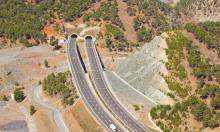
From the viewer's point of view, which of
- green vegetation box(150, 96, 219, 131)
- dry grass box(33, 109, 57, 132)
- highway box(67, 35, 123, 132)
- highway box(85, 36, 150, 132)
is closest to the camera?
green vegetation box(150, 96, 219, 131)

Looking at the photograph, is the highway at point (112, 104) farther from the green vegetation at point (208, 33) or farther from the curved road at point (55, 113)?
the green vegetation at point (208, 33)

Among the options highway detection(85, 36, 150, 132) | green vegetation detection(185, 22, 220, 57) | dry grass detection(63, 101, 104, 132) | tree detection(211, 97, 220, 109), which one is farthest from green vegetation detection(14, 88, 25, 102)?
tree detection(211, 97, 220, 109)

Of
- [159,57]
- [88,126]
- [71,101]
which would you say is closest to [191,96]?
[159,57]

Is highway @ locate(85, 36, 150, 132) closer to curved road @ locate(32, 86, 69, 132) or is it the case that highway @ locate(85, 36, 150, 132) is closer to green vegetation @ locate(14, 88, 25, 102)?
curved road @ locate(32, 86, 69, 132)

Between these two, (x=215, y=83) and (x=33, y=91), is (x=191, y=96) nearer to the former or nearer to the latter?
(x=215, y=83)

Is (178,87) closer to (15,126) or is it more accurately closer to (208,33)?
(208,33)

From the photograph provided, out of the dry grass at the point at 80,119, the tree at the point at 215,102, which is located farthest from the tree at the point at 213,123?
the dry grass at the point at 80,119
